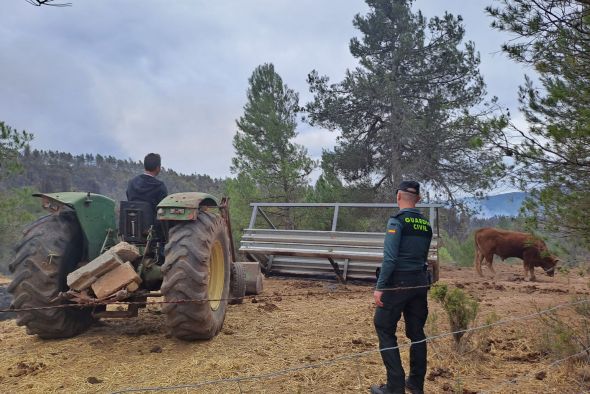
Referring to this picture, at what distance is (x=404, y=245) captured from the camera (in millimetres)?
3449

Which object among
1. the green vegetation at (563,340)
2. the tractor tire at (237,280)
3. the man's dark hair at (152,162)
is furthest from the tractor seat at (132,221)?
the green vegetation at (563,340)

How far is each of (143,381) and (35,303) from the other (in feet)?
5.19

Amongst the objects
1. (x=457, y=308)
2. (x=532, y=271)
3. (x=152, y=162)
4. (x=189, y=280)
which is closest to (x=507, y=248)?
(x=532, y=271)

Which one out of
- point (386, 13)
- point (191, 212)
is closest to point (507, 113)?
point (191, 212)

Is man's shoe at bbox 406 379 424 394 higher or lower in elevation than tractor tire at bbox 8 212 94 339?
lower

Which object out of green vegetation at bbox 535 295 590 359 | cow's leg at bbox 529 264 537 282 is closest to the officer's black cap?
green vegetation at bbox 535 295 590 359

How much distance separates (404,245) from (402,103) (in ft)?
44.6

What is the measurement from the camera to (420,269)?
347 centimetres

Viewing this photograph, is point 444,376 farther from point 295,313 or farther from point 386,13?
point 386,13

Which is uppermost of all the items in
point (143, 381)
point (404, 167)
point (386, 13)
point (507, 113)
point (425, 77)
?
point (386, 13)

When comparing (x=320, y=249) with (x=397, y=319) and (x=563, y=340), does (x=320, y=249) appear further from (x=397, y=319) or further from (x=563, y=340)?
(x=397, y=319)

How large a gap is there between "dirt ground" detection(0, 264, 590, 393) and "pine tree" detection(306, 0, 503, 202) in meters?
11.2

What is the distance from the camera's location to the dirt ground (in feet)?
11.4

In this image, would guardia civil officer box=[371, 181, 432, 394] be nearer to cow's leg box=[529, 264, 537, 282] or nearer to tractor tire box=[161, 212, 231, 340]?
tractor tire box=[161, 212, 231, 340]
